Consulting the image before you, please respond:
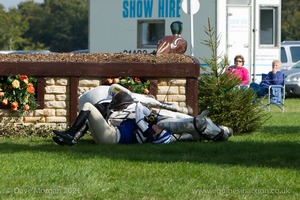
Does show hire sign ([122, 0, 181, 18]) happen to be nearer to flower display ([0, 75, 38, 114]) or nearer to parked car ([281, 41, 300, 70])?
parked car ([281, 41, 300, 70])

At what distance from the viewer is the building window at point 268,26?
27.6 metres

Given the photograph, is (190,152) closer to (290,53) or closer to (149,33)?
(149,33)

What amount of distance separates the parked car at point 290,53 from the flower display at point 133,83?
54.1ft

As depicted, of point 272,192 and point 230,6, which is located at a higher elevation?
point 230,6

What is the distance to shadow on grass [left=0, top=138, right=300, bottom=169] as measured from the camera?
11172 mm

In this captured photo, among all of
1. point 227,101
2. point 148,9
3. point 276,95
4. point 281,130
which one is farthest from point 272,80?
point 227,101

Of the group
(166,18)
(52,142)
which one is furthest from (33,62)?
(166,18)

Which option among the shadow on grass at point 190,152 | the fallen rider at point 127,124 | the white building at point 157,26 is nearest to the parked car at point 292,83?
the white building at point 157,26

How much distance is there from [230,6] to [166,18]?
167cm

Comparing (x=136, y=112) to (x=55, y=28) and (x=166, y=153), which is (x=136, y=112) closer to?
(x=166, y=153)

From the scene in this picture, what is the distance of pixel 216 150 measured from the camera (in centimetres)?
1225

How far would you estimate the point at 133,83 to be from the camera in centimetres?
1503

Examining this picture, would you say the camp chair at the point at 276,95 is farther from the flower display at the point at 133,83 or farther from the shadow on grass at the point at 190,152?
the shadow on grass at the point at 190,152

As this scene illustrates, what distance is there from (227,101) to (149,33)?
11716 millimetres
